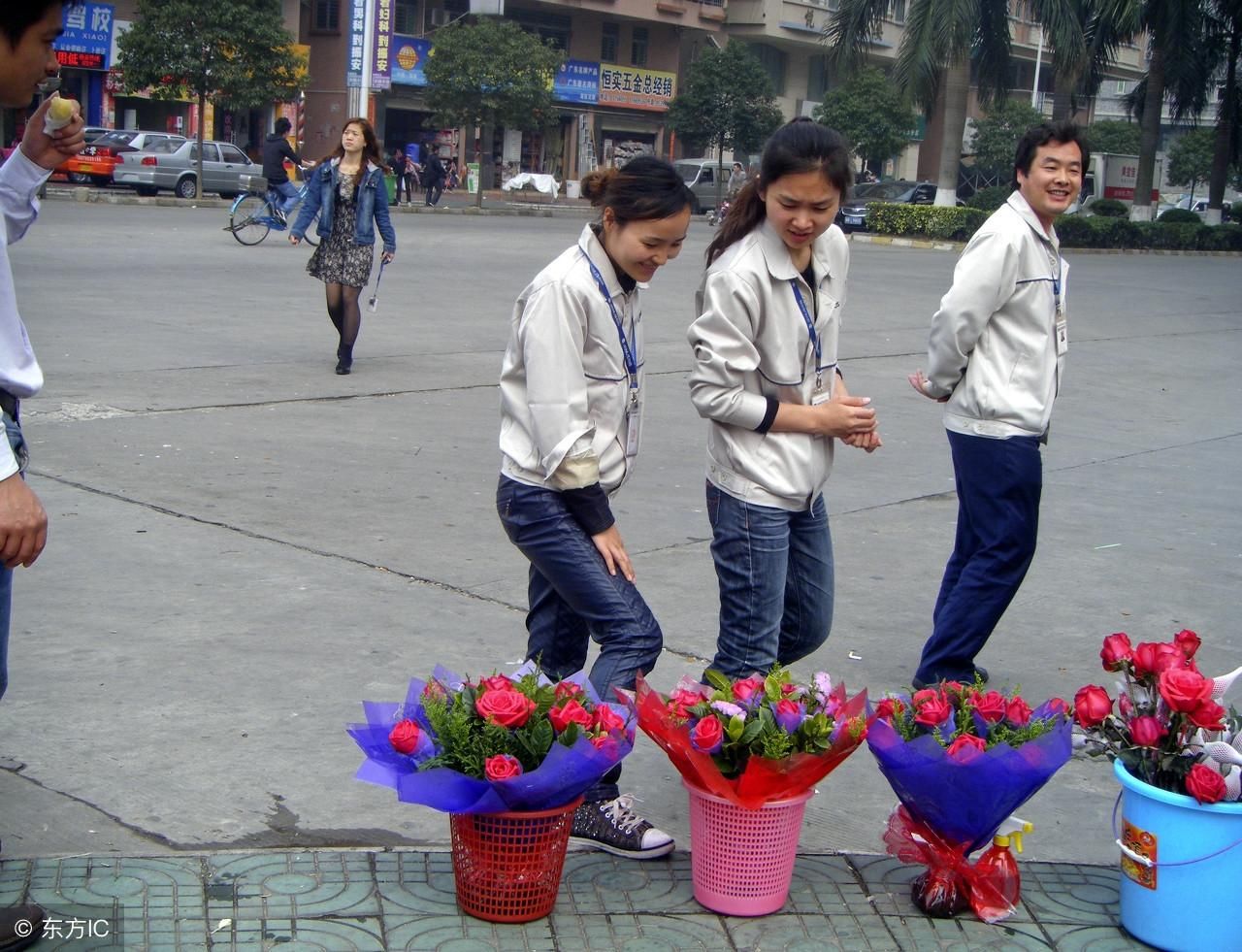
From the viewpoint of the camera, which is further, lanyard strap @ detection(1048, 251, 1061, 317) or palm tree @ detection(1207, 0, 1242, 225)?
palm tree @ detection(1207, 0, 1242, 225)

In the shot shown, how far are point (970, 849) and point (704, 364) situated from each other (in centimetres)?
122

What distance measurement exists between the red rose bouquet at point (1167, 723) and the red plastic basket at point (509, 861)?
1131 millimetres

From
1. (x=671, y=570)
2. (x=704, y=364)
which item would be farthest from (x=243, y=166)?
(x=704, y=364)

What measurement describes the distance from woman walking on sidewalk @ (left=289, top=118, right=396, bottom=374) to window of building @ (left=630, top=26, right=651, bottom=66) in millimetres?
45317

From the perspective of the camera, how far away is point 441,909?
305 centimetres

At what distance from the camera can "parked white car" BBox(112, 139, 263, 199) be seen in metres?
30.5

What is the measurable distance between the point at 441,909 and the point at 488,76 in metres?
35.1

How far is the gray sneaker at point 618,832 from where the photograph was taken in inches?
131

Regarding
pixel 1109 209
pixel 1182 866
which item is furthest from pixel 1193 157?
pixel 1182 866

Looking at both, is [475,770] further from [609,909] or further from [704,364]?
[704,364]

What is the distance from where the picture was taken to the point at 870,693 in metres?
4.55

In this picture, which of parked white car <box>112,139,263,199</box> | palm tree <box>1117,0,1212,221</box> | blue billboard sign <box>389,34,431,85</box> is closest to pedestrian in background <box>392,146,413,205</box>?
parked white car <box>112,139,263,199</box>

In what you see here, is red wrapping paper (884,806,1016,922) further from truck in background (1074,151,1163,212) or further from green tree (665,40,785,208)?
truck in background (1074,151,1163,212)

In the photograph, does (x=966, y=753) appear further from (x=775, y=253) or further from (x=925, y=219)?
(x=925, y=219)
